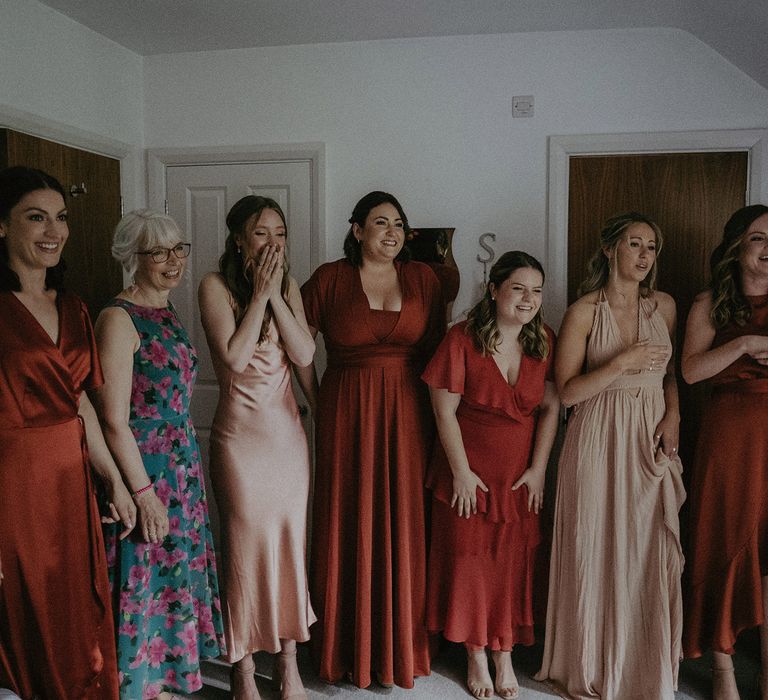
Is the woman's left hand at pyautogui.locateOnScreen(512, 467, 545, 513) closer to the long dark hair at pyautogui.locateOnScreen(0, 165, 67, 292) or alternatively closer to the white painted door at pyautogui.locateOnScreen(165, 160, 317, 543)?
the white painted door at pyautogui.locateOnScreen(165, 160, 317, 543)

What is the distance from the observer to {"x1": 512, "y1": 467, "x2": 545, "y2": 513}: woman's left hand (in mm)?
2348

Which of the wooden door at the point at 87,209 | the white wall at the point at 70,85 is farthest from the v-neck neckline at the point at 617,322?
the white wall at the point at 70,85

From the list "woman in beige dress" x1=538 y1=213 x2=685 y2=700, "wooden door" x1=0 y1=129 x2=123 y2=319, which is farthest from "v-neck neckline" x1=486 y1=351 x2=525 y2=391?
"wooden door" x1=0 y1=129 x2=123 y2=319

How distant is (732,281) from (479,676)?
1647mm

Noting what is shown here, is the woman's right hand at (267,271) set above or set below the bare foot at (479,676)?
above

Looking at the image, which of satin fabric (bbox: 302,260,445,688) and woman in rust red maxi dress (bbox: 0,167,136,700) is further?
satin fabric (bbox: 302,260,445,688)

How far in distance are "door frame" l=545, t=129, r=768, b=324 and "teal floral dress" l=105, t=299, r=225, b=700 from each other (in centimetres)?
170

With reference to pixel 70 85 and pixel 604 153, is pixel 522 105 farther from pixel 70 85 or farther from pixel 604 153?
pixel 70 85

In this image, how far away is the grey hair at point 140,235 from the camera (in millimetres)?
2002

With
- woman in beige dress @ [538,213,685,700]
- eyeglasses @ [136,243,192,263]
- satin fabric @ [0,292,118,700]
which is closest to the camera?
satin fabric @ [0,292,118,700]

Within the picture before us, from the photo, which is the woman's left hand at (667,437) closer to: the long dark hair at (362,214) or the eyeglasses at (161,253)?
Answer: the long dark hair at (362,214)


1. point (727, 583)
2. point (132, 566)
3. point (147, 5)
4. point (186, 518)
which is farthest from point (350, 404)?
point (147, 5)

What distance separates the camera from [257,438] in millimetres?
2223

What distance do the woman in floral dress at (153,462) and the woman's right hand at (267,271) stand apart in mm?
244
